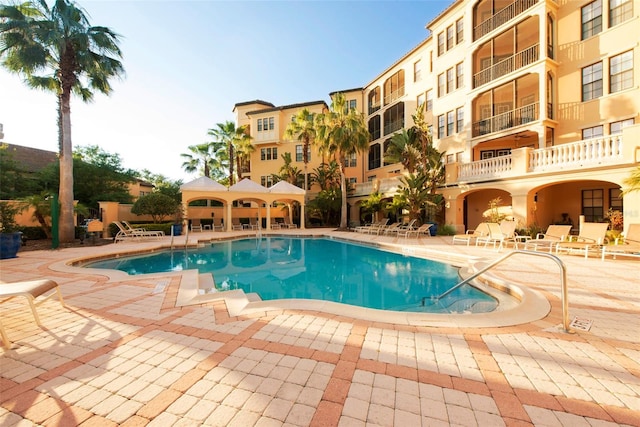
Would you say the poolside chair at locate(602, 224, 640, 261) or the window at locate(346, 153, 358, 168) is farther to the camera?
the window at locate(346, 153, 358, 168)

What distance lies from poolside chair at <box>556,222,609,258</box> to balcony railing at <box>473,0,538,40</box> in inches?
528

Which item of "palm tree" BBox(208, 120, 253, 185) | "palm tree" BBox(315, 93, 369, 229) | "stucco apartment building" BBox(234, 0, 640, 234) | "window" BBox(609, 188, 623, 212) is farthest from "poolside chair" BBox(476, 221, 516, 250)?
"palm tree" BBox(208, 120, 253, 185)

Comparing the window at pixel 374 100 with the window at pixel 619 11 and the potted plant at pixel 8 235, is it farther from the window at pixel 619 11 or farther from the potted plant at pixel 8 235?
the potted plant at pixel 8 235

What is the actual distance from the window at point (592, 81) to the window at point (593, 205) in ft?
16.0

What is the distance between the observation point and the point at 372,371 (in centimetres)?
263

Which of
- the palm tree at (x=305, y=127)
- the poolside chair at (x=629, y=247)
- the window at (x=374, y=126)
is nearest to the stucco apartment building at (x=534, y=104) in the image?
the poolside chair at (x=629, y=247)

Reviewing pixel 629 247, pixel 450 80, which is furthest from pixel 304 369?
pixel 450 80

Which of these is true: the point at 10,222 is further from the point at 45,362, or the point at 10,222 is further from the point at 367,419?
the point at 367,419

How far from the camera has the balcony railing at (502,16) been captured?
15.2 metres

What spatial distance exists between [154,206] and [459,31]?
24.6 m

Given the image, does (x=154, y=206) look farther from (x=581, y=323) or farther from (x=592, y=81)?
(x=592, y=81)

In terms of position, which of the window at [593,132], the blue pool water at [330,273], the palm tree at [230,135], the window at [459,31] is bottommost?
the blue pool water at [330,273]

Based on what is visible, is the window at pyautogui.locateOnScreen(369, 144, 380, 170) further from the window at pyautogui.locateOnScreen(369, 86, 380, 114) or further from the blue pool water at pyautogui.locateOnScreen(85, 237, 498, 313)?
the blue pool water at pyautogui.locateOnScreen(85, 237, 498, 313)

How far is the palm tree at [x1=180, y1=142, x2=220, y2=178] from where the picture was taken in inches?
1129
